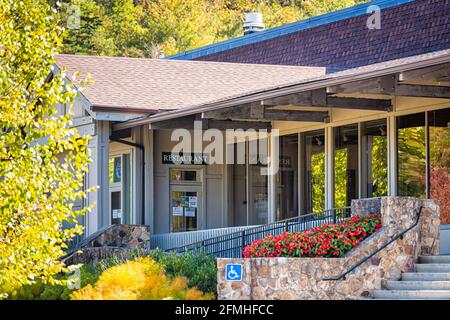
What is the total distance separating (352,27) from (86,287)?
14.9 m

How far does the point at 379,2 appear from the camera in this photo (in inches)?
1174

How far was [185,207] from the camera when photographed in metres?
28.0

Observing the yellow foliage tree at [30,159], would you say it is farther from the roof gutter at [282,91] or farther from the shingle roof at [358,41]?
the shingle roof at [358,41]

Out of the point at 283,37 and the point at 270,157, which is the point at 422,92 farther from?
the point at 283,37

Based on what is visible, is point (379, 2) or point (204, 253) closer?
point (204, 253)

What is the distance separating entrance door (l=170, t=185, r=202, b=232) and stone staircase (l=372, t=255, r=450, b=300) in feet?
35.2

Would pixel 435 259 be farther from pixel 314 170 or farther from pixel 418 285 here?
pixel 314 170

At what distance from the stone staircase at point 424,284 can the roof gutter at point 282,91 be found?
10.6 ft

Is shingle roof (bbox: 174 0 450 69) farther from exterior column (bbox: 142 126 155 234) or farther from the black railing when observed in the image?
the black railing

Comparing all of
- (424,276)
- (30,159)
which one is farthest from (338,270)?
(30,159)

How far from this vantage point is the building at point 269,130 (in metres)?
21.2

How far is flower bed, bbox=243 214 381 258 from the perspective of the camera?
17531 millimetres

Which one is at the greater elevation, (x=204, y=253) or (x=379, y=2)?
(x=379, y=2)

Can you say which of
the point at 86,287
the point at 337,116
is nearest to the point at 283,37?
the point at 337,116
